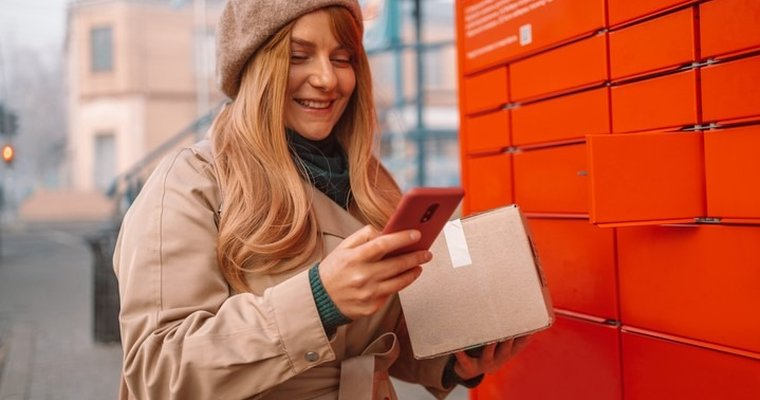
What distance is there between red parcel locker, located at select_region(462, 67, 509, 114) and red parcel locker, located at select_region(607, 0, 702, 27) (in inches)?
20.4

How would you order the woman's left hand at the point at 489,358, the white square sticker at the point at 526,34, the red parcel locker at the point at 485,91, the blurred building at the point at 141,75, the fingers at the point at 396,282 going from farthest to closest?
1. the blurred building at the point at 141,75
2. the red parcel locker at the point at 485,91
3. the white square sticker at the point at 526,34
4. the woman's left hand at the point at 489,358
5. the fingers at the point at 396,282

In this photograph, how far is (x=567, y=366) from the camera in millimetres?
2195

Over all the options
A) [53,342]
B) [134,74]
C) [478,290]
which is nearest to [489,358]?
[478,290]

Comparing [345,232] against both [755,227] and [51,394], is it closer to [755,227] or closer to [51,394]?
[755,227]

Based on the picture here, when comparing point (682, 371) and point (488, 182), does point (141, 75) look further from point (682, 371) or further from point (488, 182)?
point (682, 371)

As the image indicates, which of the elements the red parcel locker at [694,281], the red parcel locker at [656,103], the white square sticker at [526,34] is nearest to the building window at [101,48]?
the white square sticker at [526,34]

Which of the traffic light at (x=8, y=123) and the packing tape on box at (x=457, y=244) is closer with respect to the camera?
the packing tape on box at (x=457, y=244)

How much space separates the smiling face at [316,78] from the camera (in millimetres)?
1700

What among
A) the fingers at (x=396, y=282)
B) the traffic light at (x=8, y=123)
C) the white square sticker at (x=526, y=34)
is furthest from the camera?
the traffic light at (x=8, y=123)

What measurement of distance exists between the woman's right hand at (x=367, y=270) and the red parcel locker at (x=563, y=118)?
2.95 feet

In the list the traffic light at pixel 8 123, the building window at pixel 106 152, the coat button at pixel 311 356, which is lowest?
the coat button at pixel 311 356

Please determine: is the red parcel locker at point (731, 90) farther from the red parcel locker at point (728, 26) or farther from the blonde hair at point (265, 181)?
the blonde hair at point (265, 181)

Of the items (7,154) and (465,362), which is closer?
(465,362)

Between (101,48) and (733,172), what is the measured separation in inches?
1139
